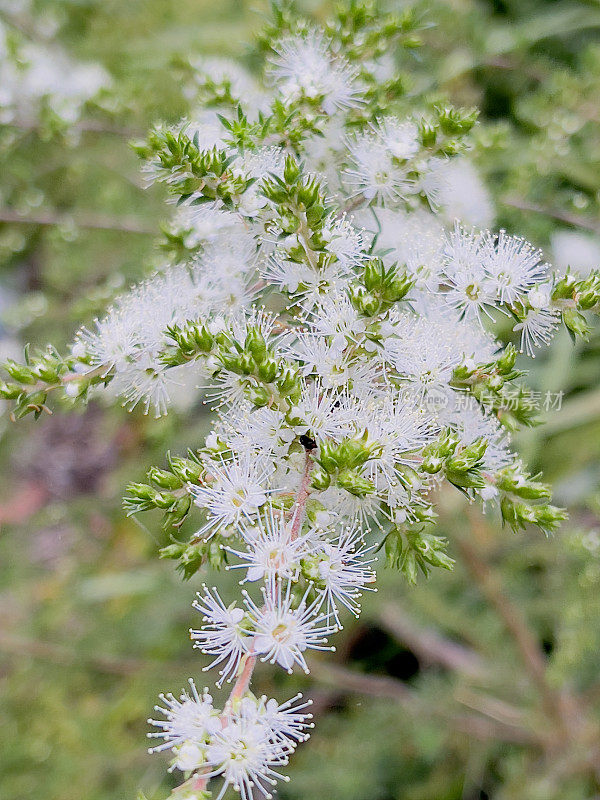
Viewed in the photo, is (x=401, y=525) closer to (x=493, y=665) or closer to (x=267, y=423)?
(x=267, y=423)

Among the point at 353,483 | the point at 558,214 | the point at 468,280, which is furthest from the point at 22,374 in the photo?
the point at 558,214

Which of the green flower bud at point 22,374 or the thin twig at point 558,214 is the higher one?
the green flower bud at point 22,374

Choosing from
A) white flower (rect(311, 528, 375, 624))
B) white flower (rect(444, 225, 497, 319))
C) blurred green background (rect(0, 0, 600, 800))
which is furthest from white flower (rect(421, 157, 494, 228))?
white flower (rect(311, 528, 375, 624))

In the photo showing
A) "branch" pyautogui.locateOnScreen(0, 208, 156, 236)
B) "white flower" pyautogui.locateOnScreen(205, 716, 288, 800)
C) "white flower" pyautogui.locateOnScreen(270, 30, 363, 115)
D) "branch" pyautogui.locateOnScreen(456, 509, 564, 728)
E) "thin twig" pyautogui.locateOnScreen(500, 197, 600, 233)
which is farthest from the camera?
"branch" pyautogui.locateOnScreen(0, 208, 156, 236)

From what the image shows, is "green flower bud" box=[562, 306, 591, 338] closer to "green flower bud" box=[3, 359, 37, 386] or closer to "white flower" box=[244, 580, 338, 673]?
"white flower" box=[244, 580, 338, 673]

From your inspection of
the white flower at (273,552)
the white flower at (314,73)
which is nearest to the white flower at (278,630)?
the white flower at (273,552)

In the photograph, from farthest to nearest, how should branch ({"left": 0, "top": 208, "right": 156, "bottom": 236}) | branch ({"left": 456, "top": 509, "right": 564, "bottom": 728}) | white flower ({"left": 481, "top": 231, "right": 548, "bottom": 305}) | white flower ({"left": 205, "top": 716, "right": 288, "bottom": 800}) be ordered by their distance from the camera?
branch ({"left": 0, "top": 208, "right": 156, "bottom": 236}) → branch ({"left": 456, "top": 509, "right": 564, "bottom": 728}) → white flower ({"left": 481, "top": 231, "right": 548, "bottom": 305}) → white flower ({"left": 205, "top": 716, "right": 288, "bottom": 800})

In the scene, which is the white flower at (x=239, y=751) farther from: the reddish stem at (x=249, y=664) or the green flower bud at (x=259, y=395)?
the green flower bud at (x=259, y=395)

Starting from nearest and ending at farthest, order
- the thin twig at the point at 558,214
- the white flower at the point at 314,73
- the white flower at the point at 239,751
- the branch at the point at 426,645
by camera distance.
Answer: the white flower at the point at 239,751
the white flower at the point at 314,73
the thin twig at the point at 558,214
the branch at the point at 426,645

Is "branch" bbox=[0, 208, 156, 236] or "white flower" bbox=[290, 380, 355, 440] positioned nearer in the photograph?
"white flower" bbox=[290, 380, 355, 440]
